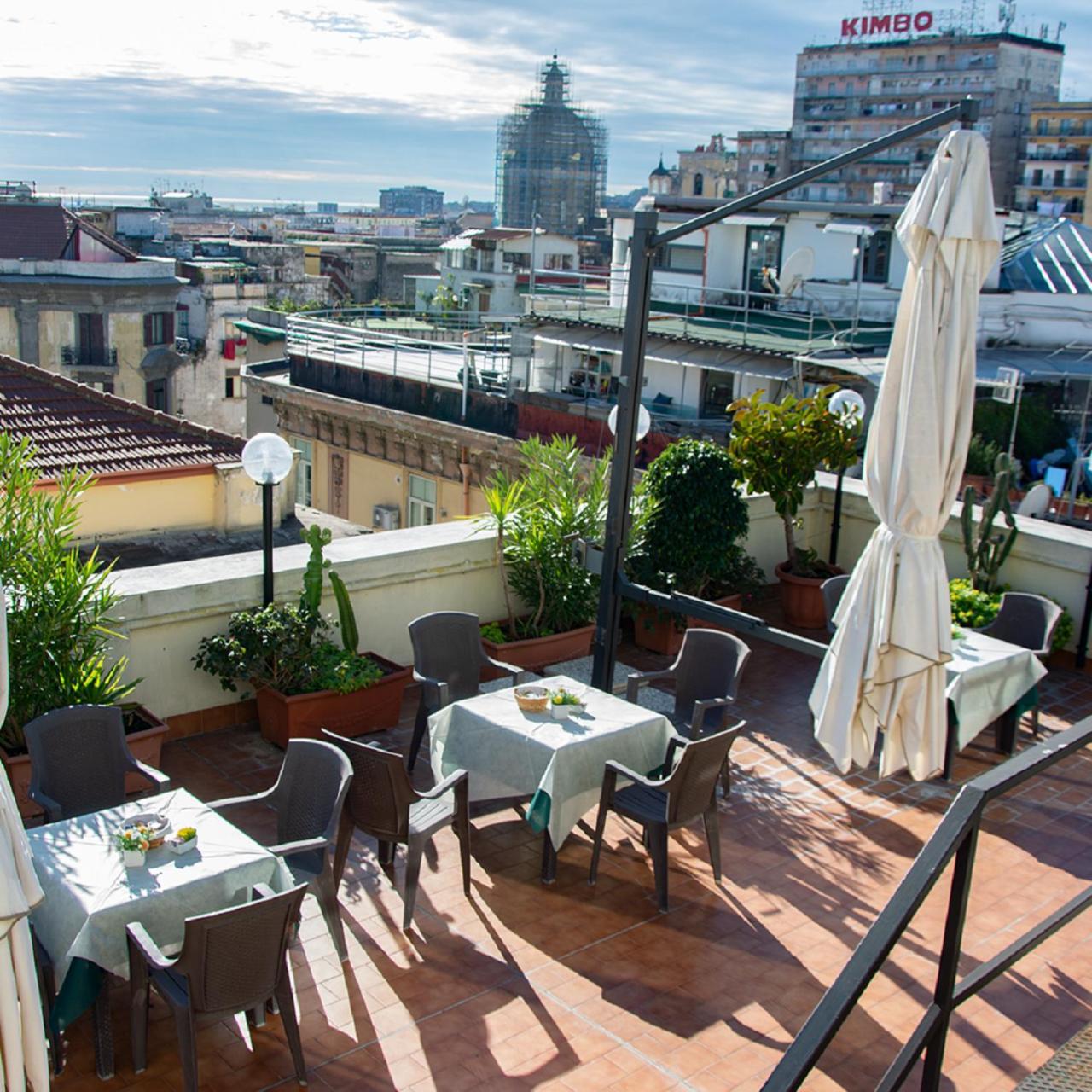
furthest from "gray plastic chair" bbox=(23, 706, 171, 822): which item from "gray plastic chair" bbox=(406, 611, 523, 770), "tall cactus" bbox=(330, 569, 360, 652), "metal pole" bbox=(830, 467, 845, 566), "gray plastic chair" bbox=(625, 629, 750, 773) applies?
"metal pole" bbox=(830, 467, 845, 566)

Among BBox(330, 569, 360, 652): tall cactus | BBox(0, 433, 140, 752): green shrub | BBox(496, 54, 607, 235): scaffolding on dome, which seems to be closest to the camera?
BBox(0, 433, 140, 752): green shrub

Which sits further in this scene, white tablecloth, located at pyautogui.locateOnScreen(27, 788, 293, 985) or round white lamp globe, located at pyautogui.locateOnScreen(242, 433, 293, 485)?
round white lamp globe, located at pyautogui.locateOnScreen(242, 433, 293, 485)

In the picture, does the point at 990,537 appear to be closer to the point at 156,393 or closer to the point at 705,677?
the point at 705,677

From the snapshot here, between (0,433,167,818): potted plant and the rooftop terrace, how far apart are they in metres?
0.94

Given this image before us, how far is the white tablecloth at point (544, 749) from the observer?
6.91 meters

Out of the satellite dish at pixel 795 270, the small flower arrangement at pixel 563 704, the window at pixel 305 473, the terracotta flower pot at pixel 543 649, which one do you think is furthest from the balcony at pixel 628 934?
the window at pixel 305 473

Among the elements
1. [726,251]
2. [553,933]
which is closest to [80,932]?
[553,933]

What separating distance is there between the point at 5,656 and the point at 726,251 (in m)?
36.6

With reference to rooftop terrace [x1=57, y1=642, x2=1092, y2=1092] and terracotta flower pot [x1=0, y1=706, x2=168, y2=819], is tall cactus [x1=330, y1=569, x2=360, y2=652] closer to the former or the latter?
rooftop terrace [x1=57, y1=642, x2=1092, y2=1092]

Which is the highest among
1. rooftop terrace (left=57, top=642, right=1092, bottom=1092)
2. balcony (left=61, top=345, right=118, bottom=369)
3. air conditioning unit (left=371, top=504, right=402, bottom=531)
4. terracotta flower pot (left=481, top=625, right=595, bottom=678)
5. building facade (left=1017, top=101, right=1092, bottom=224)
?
building facade (left=1017, top=101, right=1092, bottom=224)

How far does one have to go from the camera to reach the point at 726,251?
3866 cm

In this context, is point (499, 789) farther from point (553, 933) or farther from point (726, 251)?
point (726, 251)

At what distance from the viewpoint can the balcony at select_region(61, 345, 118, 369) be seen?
47.8 metres

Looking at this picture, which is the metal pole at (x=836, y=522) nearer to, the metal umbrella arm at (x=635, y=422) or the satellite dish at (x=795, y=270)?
the metal umbrella arm at (x=635, y=422)
